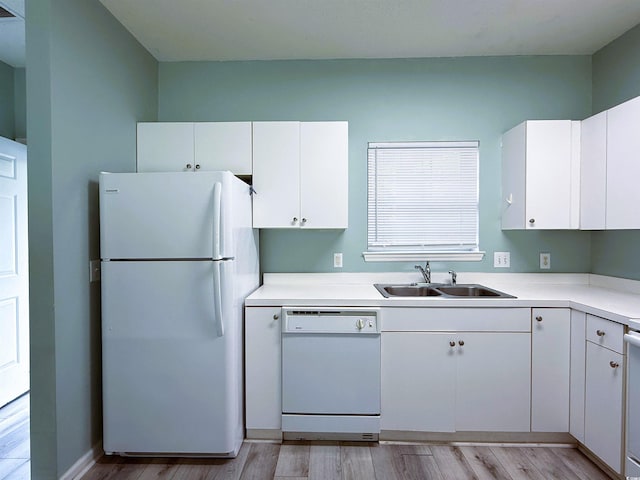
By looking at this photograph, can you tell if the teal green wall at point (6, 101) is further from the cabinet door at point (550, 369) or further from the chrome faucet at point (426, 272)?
the cabinet door at point (550, 369)

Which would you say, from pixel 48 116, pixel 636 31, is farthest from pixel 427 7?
pixel 48 116

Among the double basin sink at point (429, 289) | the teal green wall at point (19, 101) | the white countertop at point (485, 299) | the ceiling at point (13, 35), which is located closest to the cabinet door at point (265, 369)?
the white countertop at point (485, 299)

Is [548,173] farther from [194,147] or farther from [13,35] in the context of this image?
[13,35]

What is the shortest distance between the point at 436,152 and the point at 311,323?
5.45 ft

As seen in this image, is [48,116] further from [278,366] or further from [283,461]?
[283,461]

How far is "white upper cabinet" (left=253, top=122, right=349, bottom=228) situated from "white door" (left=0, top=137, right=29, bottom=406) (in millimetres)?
1890

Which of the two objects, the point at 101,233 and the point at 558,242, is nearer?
the point at 101,233

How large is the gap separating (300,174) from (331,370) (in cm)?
130

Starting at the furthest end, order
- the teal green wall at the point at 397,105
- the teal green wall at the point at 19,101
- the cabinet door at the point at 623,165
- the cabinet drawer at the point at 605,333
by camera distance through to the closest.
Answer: the teal green wall at the point at 19,101, the teal green wall at the point at 397,105, the cabinet door at the point at 623,165, the cabinet drawer at the point at 605,333

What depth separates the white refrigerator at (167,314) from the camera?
6.31 ft

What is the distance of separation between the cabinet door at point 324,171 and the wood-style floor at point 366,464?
1433mm

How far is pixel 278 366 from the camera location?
2.16 meters

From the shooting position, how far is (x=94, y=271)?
2027 mm

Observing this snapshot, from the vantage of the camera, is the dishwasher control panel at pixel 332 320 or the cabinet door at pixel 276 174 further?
the cabinet door at pixel 276 174
